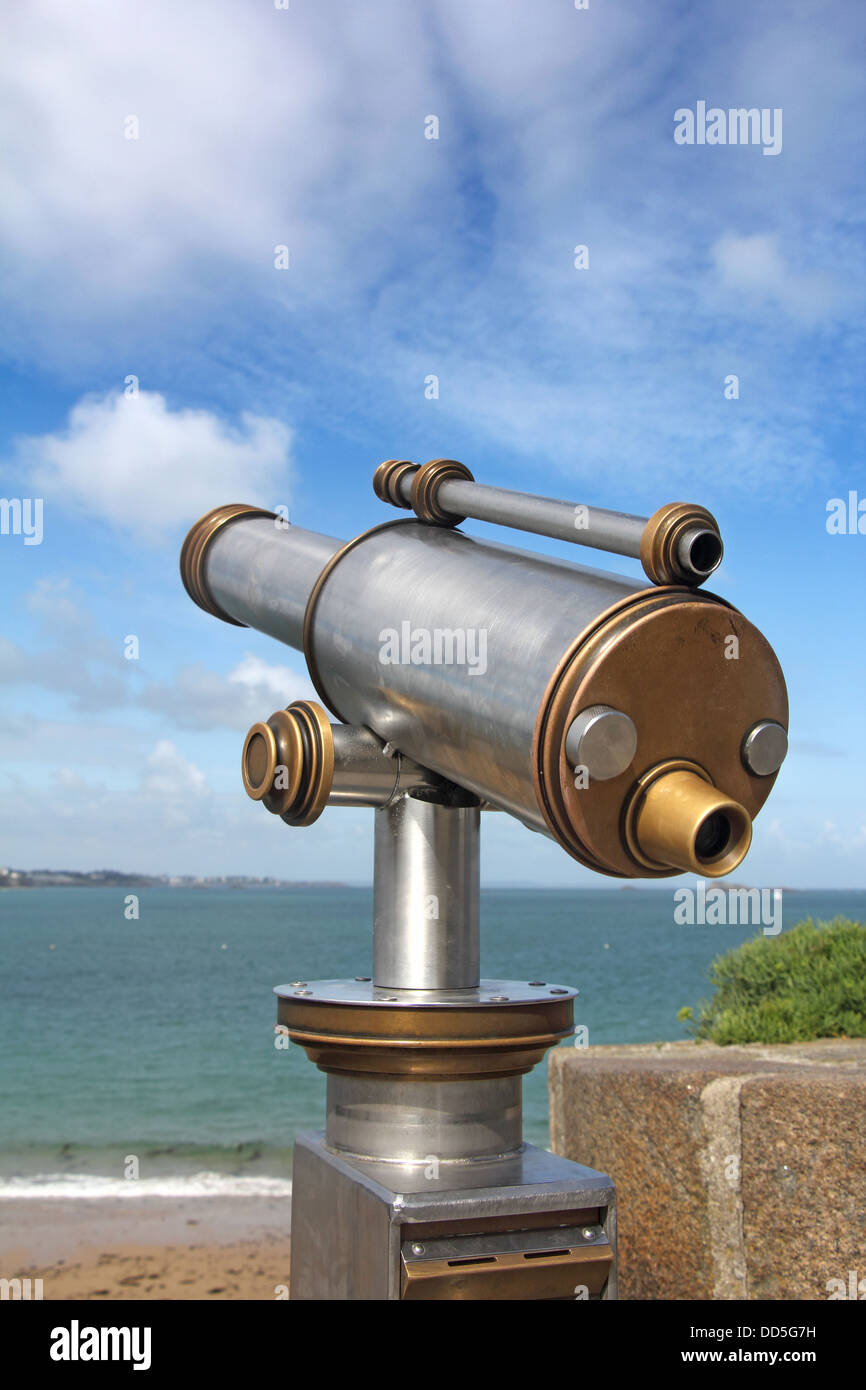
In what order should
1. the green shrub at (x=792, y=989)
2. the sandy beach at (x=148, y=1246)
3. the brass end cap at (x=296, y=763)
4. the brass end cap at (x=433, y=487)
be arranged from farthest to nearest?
the sandy beach at (x=148, y=1246), the green shrub at (x=792, y=989), the brass end cap at (x=433, y=487), the brass end cap at (x=296, y=763)

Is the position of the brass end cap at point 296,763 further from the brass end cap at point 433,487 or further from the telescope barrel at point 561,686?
the brass end cap at point 433,487

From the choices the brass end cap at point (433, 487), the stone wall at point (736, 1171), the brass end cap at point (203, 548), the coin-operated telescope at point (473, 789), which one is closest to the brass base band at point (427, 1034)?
the coin-operated telescope at point (473, 789)

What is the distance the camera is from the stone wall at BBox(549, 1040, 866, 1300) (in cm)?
326

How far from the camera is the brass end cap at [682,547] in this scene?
5.49 ft

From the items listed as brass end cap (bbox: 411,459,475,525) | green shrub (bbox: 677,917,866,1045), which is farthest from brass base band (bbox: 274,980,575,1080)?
green shrub (bbox: 677,917,866,1045)

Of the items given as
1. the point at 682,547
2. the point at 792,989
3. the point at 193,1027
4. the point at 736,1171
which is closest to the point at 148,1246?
the point at 792,989

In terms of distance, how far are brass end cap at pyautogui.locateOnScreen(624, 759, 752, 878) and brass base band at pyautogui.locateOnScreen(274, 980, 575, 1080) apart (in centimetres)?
50

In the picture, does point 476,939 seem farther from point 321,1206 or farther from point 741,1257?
point 741,1257

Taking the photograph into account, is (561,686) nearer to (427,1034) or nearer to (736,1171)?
(427,1034)

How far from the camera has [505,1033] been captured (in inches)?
77.7

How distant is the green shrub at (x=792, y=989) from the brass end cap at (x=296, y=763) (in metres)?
3.00

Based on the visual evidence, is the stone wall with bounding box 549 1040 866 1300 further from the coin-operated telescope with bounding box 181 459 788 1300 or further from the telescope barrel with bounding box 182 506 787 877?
the telescope barrel with bounding box 182 506 787 877
